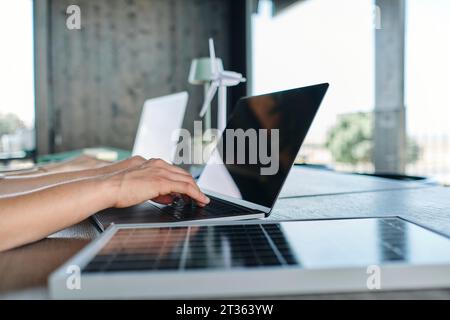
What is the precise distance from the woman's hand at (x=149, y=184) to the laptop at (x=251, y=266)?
0.50 feet

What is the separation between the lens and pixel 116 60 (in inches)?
191

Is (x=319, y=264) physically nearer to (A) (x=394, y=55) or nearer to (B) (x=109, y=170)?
(B) (x=109, y=170)

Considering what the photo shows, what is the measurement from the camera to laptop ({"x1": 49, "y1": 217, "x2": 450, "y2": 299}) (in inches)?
13.4

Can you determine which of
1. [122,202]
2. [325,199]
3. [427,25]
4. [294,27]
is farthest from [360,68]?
Answer: [122,202]

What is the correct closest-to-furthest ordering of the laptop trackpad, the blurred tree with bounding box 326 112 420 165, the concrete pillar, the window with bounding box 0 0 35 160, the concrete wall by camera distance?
the laptop trackpad → the concrete pillar → the window with bounding box 0 0 35 160 → the concrete wall → the blurred tree with bounding box 326 112 420 165

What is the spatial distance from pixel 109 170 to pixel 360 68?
11.2ft

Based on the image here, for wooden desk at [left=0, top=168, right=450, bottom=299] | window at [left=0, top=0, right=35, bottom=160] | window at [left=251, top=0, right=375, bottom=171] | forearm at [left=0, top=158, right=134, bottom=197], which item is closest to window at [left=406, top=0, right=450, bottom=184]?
window at [left=251, top=0, right=375, bottom=171]

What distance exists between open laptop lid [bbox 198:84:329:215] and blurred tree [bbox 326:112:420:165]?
4053 mm

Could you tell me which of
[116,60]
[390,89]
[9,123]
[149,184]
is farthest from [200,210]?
[116,60]

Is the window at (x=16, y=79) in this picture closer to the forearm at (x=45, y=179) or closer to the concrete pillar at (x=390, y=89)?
the concrete pillar at (x=390, y=89)

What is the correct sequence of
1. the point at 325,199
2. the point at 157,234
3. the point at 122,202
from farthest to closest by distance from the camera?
the point at 325,199 → the point at 122,202 → the point at 157,234

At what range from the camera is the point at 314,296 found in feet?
1.14

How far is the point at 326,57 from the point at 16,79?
130 inches

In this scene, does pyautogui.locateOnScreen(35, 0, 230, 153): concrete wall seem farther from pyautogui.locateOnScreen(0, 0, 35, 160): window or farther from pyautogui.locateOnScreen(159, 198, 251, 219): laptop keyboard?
pyautogui.locateOnScreen(159, 198, 251, 219): laptop keyboard
